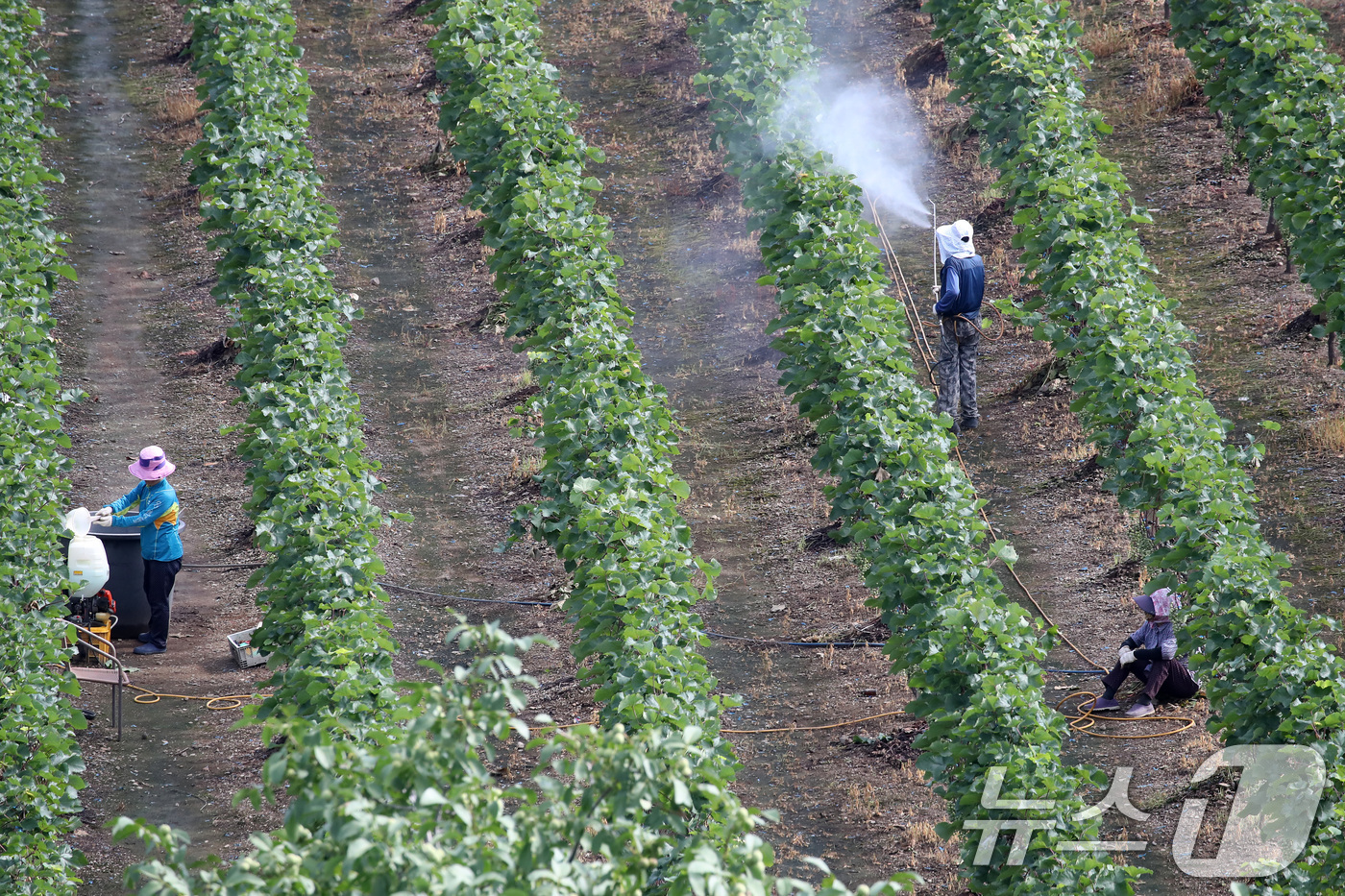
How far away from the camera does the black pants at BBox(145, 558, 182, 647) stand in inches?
454

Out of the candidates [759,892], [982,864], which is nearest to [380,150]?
[982,864]

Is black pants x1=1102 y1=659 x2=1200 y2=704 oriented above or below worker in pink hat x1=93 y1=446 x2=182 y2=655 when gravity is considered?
below

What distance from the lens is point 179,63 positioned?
24.2 meters

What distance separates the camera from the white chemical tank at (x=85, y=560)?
11.1 metres

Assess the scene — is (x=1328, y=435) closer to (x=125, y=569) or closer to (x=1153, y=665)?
(x=1153, y=665)

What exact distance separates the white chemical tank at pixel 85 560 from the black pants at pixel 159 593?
1.29ft

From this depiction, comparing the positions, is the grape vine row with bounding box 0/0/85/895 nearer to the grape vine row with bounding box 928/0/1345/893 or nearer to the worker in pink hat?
the worker in pink hat

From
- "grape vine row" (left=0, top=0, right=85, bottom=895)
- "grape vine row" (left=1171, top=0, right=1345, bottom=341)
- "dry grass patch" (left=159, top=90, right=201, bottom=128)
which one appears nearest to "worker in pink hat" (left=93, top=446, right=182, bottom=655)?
"grape vine row" (left=0, top=0, right=85, bottom=895)

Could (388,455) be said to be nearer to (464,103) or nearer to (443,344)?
(443,344)

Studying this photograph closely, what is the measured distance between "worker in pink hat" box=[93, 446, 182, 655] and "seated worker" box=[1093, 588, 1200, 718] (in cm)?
774

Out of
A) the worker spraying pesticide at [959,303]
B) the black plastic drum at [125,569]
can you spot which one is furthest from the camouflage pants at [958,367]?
the black plastic drum at [125,569]

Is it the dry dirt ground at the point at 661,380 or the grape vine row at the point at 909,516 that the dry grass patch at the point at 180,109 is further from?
the grape vine row at the point at 909,516

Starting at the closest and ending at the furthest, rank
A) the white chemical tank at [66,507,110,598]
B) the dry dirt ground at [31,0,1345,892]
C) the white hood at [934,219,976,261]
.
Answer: the dry dirt ground at [31,0,1345,892]
the white chemical tank at [66,507,110,598]
the white hood at [934,219,976,261]

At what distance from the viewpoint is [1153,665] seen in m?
9.90
